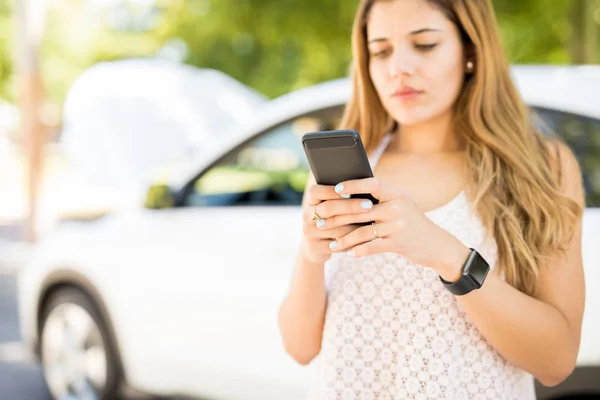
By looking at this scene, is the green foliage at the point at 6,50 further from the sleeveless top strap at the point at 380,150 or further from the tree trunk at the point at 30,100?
the sleeveless top strap at the point at 380,150

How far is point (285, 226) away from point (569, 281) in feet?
5.86

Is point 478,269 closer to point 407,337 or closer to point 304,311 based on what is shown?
point 407,337

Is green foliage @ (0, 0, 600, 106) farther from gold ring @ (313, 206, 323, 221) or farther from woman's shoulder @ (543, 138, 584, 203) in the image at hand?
gold ring @ (313, 206, 323, 221)

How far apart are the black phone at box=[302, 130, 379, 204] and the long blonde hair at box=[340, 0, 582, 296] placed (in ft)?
1.32

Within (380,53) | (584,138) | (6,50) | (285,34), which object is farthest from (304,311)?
(6,50)

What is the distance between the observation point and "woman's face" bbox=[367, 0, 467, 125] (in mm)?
1772

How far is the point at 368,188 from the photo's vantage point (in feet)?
4.69

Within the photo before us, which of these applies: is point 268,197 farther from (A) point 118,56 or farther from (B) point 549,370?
(A) point 118,56

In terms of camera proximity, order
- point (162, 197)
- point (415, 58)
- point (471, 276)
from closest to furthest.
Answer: point (471, 276), point (415, 58), point (162, 197)

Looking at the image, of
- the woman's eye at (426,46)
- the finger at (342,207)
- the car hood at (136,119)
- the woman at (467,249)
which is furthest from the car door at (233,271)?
the finger at (342,207)

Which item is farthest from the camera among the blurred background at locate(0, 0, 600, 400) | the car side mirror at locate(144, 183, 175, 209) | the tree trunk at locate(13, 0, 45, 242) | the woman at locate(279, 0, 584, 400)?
the tree trunk at locate(13, 0, 45, 242)

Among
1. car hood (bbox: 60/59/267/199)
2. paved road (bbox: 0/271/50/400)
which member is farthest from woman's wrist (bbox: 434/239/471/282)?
paved road (bbox: 0/271/50/400)

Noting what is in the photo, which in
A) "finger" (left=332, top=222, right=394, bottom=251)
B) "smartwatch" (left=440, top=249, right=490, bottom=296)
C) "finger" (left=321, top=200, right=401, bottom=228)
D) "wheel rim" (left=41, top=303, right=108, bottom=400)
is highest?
"finger" (left=321, top=200, right=401, bottom=228)

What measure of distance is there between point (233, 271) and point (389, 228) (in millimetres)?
2089
